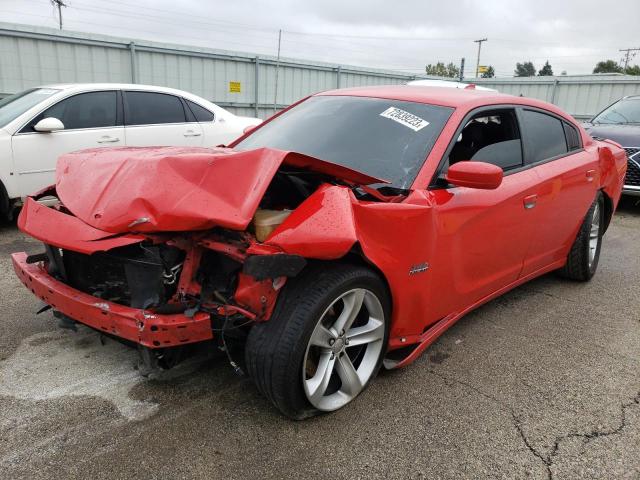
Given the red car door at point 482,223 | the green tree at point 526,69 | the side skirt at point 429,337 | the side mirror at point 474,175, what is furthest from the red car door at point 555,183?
the green tree at point 526,69

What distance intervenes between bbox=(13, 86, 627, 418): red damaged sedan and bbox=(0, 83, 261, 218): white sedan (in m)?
2.87

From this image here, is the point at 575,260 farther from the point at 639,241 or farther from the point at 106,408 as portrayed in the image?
the point at 106,408

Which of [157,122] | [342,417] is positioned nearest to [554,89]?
[157,122]

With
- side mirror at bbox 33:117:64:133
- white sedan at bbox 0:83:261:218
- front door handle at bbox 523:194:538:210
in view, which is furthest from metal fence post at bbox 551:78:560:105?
side mirror at bbox 33:117:64:133

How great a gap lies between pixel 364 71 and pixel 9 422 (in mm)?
12940

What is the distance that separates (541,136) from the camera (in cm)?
367

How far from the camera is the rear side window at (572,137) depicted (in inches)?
158

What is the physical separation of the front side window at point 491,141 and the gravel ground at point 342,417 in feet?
3.85

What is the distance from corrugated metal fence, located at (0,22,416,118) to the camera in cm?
826

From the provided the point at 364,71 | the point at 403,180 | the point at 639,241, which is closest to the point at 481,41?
the point at 364,71

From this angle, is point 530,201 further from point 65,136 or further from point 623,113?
point 623,113

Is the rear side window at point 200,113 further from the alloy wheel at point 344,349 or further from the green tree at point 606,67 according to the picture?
the green tree at point 606,67

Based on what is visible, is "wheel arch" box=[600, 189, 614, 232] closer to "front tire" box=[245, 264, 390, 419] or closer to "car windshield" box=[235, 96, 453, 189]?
"car windshield" box=[235, 96, 453, 189]

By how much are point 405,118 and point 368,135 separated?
247 mm
